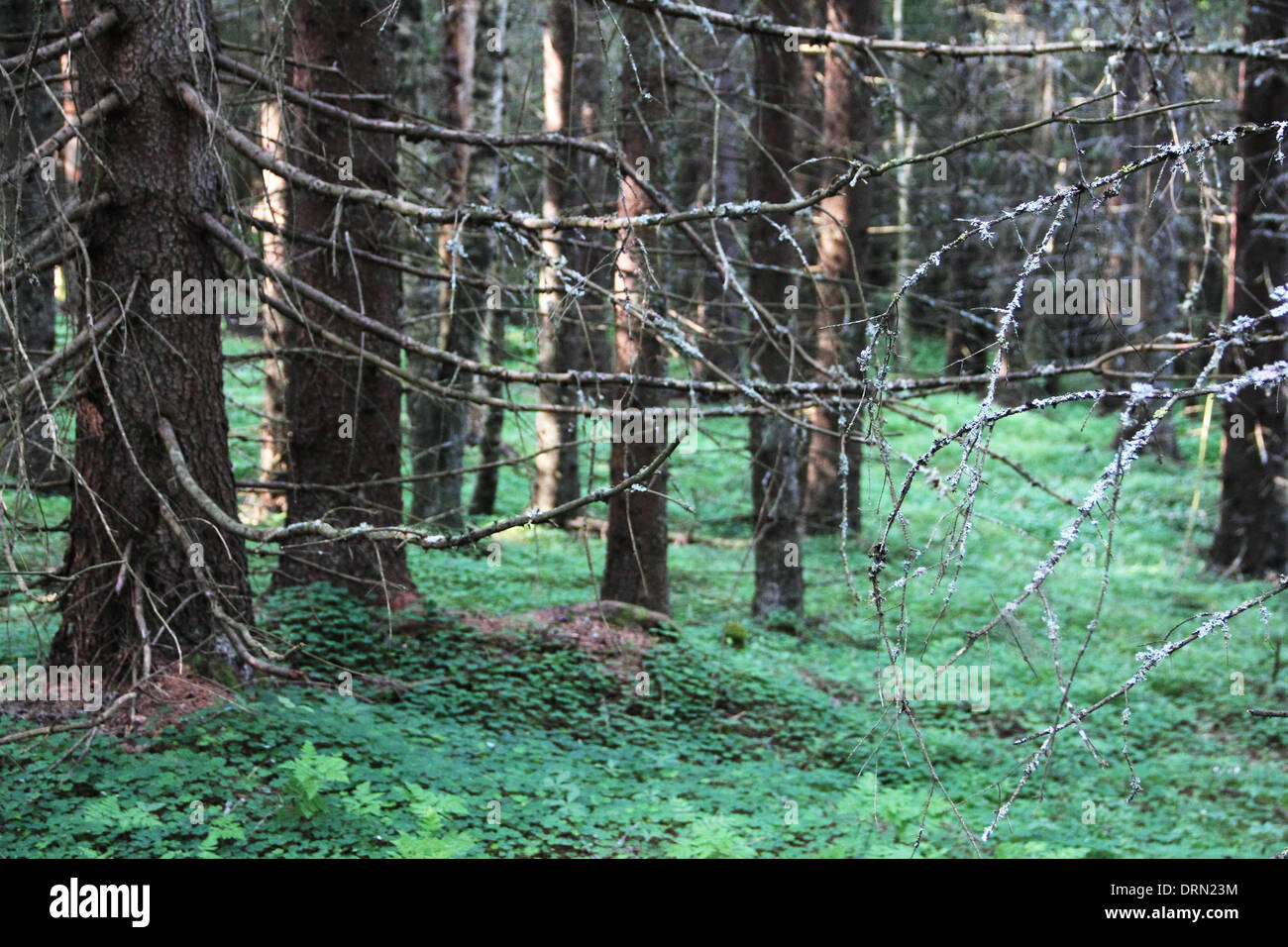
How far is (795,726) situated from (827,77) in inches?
342

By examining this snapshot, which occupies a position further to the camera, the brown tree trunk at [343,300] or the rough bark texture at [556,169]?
the rough bark texture at [556,169]

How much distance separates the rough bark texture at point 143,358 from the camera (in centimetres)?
525

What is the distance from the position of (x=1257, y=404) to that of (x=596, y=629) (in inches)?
341

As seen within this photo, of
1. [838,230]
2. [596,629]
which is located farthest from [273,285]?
→ [838,230]

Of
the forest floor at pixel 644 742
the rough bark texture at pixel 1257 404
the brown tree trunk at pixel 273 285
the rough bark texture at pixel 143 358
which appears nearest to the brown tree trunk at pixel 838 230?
the forest floor at pixel 644 742

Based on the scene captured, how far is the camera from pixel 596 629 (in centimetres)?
823

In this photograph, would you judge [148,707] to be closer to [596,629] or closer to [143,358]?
[143,358]

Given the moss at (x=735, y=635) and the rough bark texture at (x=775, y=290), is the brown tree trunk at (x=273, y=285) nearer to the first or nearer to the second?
the moss at (x=735, y=635)

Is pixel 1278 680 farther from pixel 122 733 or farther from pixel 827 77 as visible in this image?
pixel 122 733

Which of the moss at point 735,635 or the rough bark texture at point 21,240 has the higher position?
the rough bark texture at point 21,240

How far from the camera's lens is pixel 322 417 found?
7477mm

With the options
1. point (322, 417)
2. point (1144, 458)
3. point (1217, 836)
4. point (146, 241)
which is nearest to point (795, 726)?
point (1217, 836)

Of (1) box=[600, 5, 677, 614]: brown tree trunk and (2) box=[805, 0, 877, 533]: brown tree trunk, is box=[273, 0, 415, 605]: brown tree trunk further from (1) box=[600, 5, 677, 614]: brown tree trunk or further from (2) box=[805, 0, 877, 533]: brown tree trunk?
(2) box=[805, 0, 877, 533]: brown tree trunk

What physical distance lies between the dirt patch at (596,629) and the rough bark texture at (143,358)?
2.76m
